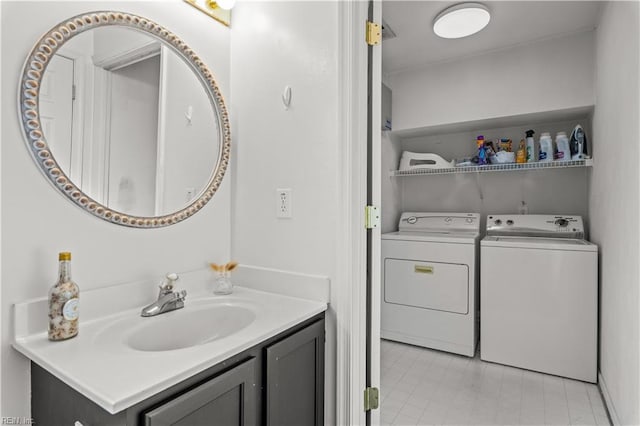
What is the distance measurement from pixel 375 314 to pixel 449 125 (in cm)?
207

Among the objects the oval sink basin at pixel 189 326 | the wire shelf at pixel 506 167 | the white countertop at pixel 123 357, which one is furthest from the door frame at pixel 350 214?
the wire shelf at pixel 506 167

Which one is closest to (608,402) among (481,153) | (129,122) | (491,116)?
(481,153)

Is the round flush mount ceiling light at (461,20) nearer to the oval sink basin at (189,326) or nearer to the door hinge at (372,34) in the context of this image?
the door hinge at (372,34)

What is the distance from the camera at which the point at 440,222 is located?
3.04 metres

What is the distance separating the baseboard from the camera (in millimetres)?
1724

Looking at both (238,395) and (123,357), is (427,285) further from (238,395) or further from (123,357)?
(123,357)

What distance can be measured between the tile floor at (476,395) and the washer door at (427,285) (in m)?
0.41

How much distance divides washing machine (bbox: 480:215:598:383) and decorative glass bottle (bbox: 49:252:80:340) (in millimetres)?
2425

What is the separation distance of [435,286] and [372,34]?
191 centimetres

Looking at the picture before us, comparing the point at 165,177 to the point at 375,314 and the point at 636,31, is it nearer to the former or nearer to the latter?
the point at 375,314

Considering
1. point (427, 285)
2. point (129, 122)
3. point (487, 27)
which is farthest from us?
point (427, 285)

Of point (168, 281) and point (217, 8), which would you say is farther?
point (217, 8)

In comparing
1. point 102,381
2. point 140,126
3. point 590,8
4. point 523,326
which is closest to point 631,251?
point 523,326

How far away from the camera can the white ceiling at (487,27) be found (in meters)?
2.15
